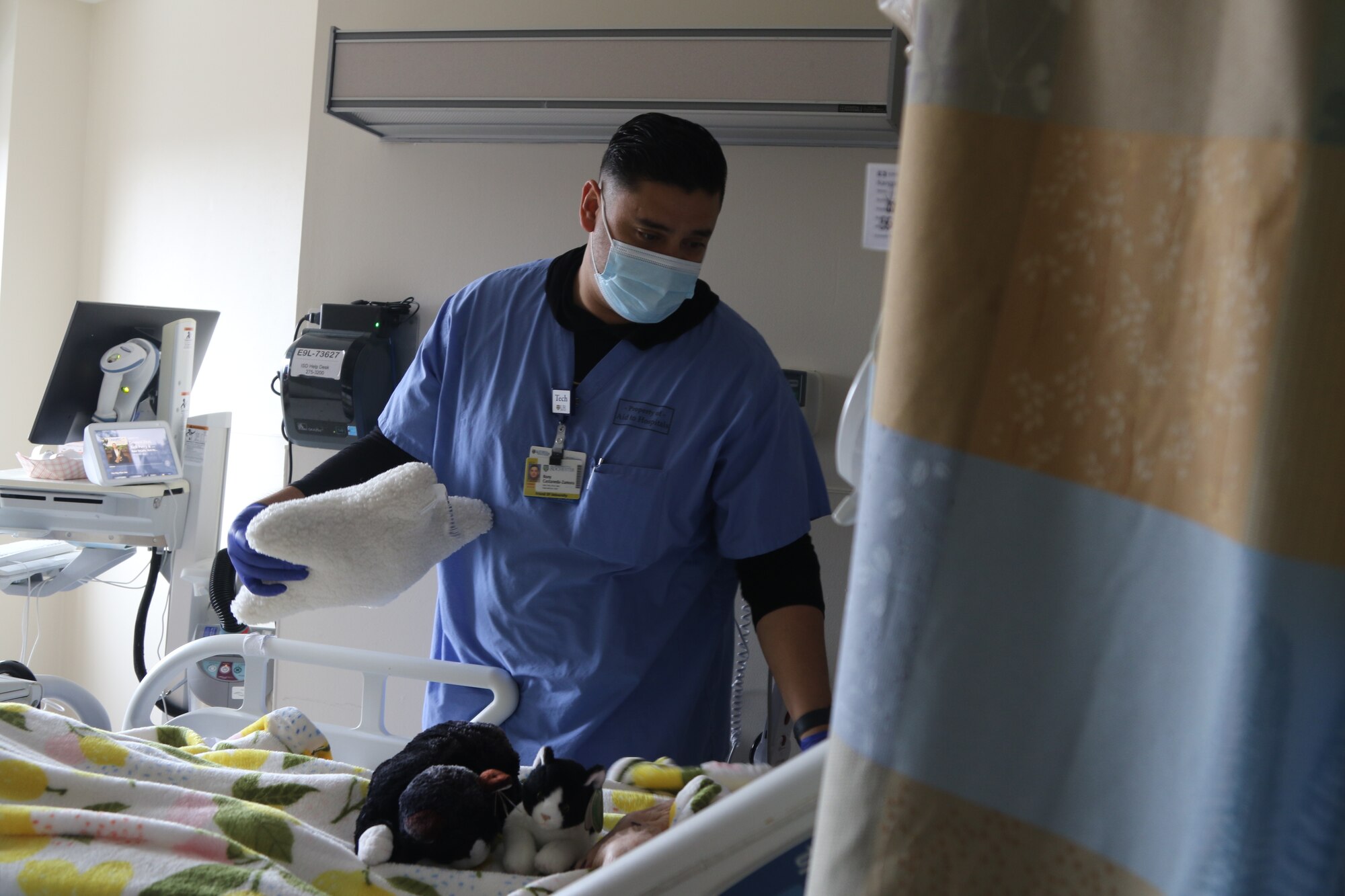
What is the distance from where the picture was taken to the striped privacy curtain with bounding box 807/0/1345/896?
0.35 metres

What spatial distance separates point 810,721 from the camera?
1390 mm

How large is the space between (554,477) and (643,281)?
367mm

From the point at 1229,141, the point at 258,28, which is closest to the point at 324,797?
the point at 1229,141

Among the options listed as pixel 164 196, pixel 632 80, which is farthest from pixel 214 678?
pixel 164 196

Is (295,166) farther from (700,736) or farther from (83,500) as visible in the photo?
(700,736)

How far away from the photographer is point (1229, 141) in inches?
14.0

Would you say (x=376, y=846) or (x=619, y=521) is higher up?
(x=619, y=521)

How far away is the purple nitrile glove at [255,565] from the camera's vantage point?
154 centimetres

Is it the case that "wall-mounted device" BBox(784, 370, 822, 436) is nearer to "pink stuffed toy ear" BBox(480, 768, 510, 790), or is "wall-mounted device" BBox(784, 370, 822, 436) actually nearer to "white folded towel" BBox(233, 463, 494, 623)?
"white folded towel" BBox(233, 463, 494, 623)

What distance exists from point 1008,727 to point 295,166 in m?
4.44

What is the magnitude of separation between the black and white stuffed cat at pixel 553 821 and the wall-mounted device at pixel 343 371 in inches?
74.7

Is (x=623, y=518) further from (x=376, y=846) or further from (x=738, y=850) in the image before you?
(x=738, y=850)

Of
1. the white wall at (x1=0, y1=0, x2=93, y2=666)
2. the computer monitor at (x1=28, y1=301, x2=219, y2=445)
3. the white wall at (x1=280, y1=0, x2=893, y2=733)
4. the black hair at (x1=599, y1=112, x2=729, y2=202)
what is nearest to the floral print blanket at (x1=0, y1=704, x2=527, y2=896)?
the black hair at (x1=599, y1=112, x2=729, y2=202)

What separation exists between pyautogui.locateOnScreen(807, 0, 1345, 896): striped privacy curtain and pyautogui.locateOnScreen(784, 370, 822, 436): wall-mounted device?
2.23 metres
